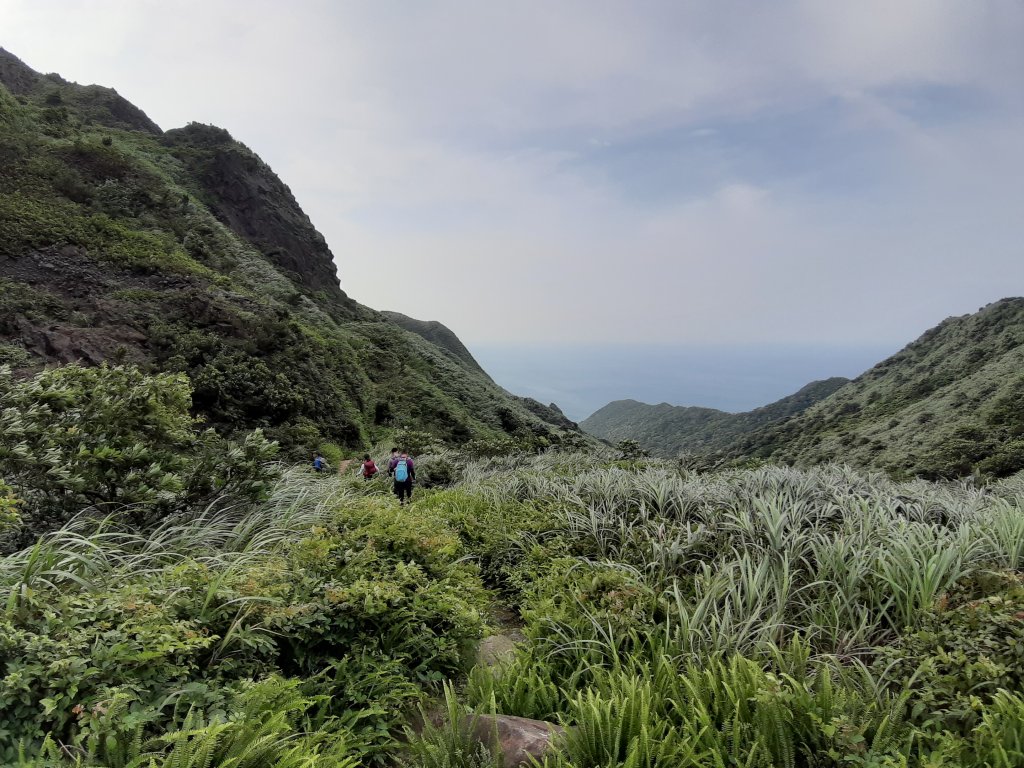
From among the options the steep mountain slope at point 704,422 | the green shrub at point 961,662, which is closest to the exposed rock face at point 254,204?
the green shrub at point 961,662

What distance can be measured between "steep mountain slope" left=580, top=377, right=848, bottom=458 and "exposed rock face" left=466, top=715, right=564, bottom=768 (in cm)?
7741

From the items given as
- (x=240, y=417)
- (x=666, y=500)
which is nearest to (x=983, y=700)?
(x=666, y=500)

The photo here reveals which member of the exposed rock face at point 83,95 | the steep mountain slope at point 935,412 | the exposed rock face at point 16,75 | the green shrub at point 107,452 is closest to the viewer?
the green shrub at point 107,452

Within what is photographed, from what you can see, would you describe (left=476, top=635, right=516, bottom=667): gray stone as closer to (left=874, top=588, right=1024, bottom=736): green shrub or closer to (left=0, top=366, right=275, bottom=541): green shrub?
(left=874, top=588, right=1024, bottom=736): green shrub

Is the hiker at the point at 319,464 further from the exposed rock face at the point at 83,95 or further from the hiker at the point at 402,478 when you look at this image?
the exposed rock face at the point at 83,95

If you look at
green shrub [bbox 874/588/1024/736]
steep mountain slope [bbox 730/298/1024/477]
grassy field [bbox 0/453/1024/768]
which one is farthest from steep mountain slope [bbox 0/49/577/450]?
steep mountain slope [bbox 730/298/1024/477]

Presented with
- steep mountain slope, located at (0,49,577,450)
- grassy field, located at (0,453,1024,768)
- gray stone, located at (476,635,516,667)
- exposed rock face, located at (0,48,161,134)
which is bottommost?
gray stone, located at (476,635,516,667)

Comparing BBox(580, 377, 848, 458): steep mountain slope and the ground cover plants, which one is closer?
the ground cover plants

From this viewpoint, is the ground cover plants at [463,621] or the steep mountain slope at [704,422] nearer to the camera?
the ground cover plants at [463,621]

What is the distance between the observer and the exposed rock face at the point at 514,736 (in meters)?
2.34

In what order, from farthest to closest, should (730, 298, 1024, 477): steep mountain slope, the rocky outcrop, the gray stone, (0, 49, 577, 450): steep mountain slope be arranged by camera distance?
the rocky outcrop, (730, 298, 1024, 477): steep mountain slope, (0, 49, 577, 450): steep mountain slope, the gray stone

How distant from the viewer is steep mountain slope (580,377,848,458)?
288 ft

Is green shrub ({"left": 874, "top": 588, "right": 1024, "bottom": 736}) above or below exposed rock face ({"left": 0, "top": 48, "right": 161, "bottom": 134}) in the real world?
below

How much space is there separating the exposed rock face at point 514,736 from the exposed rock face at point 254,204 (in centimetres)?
4793
